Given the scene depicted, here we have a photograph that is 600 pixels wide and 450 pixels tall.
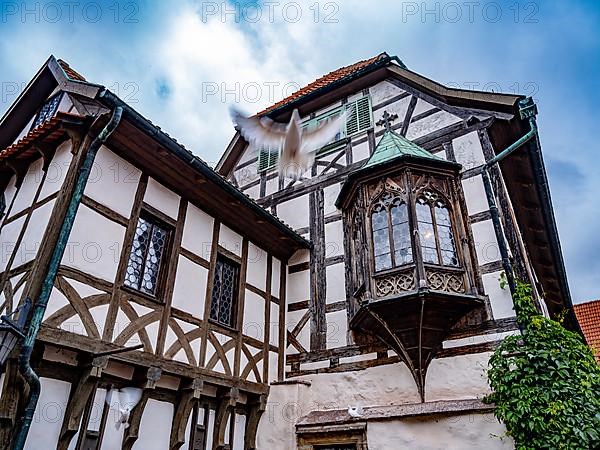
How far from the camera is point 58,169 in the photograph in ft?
18.4

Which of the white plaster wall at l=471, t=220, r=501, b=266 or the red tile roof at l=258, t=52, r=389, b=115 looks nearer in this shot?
the white plaster wall at l=471, t=220, r=501, b=266

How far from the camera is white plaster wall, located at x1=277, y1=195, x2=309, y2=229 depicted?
30.5 feet

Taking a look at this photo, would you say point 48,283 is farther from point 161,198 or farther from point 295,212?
point 295,212

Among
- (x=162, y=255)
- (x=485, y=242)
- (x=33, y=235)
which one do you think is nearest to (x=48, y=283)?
(x=33, y=235)

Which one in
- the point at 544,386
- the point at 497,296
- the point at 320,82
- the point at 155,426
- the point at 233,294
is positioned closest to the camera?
the point at 544,386

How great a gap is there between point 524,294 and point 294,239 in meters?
3.95

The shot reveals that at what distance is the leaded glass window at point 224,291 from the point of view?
7.05 m

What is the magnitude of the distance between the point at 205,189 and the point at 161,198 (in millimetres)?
726

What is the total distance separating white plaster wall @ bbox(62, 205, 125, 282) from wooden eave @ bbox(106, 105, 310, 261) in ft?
3.48

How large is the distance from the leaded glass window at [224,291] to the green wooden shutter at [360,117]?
157 inches

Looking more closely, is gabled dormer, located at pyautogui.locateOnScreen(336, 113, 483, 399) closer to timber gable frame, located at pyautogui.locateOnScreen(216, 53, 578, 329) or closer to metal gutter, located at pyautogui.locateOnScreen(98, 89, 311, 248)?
timber gable frame, located at pyautogui.locateOnScreen(216, 53, 578, 329)

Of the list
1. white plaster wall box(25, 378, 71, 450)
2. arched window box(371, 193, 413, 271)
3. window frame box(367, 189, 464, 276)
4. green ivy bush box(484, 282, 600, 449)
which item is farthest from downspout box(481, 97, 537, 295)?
white plaster wall box(25, 378, 71, 450)

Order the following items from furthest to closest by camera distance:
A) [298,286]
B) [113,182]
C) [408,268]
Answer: [298,286] < [408,268] < [113,182]

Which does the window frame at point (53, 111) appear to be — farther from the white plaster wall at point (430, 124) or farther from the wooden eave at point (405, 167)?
the white plaster wall at point (430, 124)
